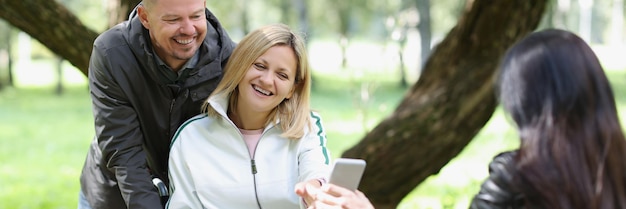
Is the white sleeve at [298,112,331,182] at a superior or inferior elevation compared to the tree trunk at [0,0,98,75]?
inferior

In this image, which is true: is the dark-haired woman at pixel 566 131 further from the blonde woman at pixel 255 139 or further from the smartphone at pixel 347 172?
the blonde woman at pixel 255 139

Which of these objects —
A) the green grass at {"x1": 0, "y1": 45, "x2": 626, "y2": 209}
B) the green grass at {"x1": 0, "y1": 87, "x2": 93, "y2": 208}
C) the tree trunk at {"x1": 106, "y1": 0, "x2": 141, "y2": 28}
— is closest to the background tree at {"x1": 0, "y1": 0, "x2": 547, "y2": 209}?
the green grass at {"x1": 0, "y1": 45, "x2": 626, "y2": 209}

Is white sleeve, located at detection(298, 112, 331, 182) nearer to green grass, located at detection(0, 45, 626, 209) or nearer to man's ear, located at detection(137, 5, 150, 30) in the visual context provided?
man's ear, located at detection(137, 5, 150, 30)

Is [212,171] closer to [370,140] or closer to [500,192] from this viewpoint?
[500,192]

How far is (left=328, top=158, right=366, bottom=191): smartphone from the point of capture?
7.93ft

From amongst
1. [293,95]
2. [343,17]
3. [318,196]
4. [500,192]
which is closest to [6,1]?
[293,95]

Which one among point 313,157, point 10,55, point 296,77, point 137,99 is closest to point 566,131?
point 313,157

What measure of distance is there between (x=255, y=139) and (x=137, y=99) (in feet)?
1.41

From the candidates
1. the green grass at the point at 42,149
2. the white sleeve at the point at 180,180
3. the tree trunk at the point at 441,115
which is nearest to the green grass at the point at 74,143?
the green grass at the point at 42,149

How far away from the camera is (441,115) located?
A: 5.09 meters

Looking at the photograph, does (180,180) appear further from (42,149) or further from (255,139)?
(42,149)

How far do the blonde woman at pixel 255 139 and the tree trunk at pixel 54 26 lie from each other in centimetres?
166

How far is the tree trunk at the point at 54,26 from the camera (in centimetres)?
426

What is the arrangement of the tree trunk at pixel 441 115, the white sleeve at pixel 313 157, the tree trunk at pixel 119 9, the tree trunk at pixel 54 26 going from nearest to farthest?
1. the white sleeve at pixel 313 157
2. the tree trunk at pixel 54 26
3. the tree trunk at pixel 119 9
4. the tree trunk at pixel 441 115
